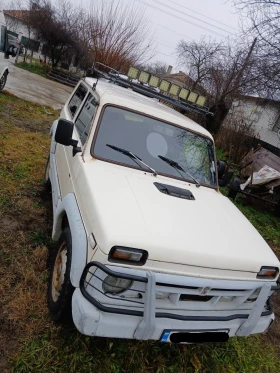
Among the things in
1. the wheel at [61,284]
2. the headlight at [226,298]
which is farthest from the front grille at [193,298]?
the wheel at [61,284]

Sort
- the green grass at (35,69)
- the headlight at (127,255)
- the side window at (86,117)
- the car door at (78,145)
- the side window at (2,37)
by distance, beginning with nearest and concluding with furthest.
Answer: the headlight at (127,255)
the car door at (78,145)
the side window at (86,117)
the side window at (2,37)
the green grass at (35,69)

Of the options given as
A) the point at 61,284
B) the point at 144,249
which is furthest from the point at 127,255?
the point at 61,284

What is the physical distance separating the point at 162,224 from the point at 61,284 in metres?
1.01

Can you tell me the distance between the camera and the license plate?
7.18 feet

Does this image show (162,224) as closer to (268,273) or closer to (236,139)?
(268,273)

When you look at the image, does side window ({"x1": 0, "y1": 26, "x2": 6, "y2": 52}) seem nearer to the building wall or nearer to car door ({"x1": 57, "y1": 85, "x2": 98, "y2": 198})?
car door ({"x1": 57, "y1": 85, "x2": 98, "y2": 198})

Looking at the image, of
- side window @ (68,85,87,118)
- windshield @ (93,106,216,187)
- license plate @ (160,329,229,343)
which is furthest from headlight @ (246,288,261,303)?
side window @ (68,85,87,118)

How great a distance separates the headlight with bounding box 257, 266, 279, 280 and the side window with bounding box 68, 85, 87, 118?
3.15 metres

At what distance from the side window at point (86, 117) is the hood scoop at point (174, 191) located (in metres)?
0.99

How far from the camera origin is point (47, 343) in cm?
245

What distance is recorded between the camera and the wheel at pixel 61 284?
7.70 feet

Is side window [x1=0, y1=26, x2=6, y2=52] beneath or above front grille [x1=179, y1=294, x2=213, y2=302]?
above

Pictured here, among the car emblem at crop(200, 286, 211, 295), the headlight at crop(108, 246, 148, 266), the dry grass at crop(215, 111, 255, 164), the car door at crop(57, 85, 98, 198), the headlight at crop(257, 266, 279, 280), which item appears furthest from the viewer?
the dry grass at crop(215, 111, 255, 164)

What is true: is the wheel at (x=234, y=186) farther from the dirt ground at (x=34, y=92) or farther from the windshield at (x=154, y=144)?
the dirt ground at (x=34, y=92)
